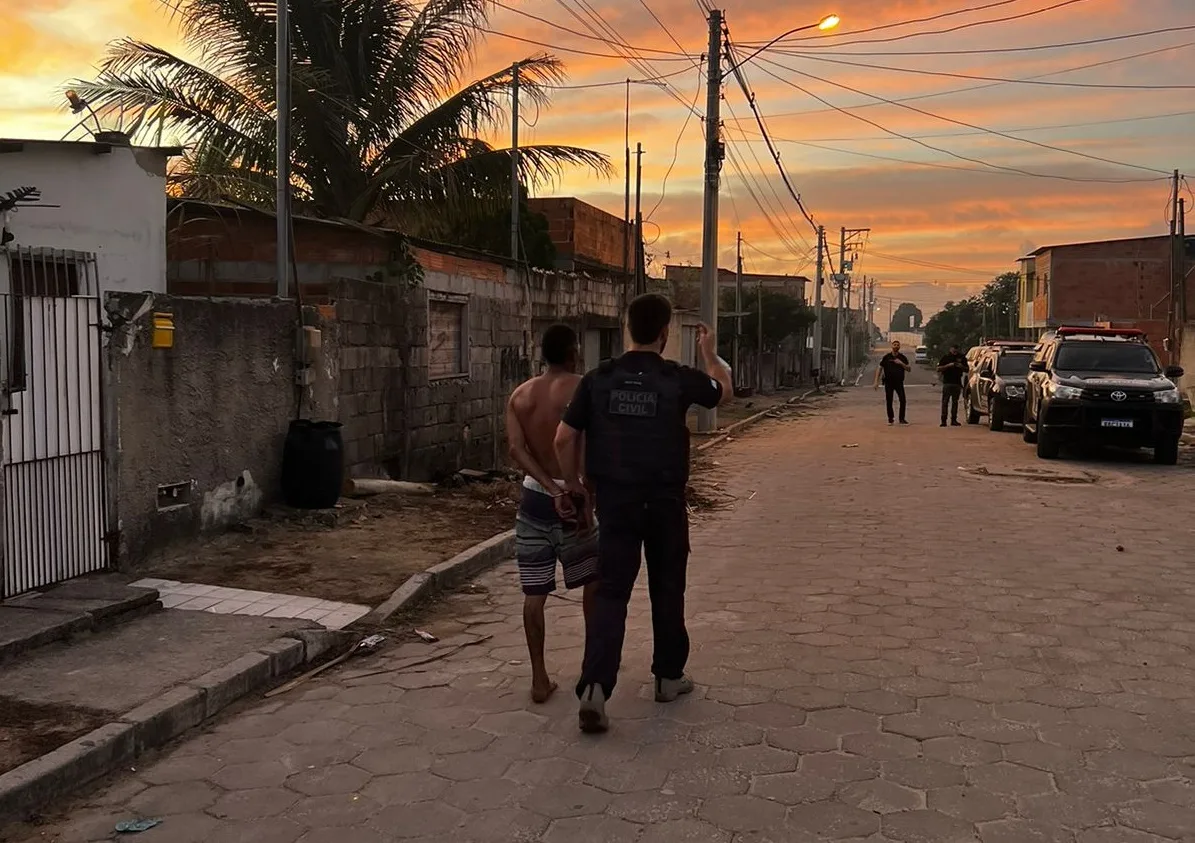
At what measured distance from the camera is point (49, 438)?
6.39 metres

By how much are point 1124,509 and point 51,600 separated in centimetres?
1005

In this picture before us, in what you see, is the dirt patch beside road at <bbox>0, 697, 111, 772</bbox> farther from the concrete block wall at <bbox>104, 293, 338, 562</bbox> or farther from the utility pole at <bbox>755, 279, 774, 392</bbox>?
the utility pole at <bbox>755, 279, 774, 392</bbox>

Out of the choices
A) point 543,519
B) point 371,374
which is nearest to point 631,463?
point 543,519

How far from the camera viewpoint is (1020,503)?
11.4 meters

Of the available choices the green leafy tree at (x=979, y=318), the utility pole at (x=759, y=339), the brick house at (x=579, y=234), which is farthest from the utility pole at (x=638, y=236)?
the green leafy tree at (x=979, y=318)

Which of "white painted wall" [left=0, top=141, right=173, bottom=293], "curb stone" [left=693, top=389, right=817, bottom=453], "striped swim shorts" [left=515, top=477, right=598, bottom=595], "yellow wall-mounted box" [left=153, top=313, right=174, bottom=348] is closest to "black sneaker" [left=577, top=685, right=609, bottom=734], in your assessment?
"striped swim shorts" [left=515, top=477, right=598, bottom=595]

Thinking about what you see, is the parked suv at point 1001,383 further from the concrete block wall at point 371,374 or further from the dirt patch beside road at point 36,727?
the dirt patch beside road at point 36,727

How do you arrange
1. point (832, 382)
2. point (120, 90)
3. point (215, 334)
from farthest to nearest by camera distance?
point (832, 382), point (120, 90), point (215, 334)

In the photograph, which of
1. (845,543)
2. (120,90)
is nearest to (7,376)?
(845,543)

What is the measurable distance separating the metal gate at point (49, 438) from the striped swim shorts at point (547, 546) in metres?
3.24

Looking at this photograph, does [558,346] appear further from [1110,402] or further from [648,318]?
[1110,402]

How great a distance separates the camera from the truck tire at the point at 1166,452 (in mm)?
15203

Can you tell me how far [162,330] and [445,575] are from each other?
8.62 ft

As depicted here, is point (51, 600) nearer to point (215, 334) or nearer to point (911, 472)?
point (215, 334)
